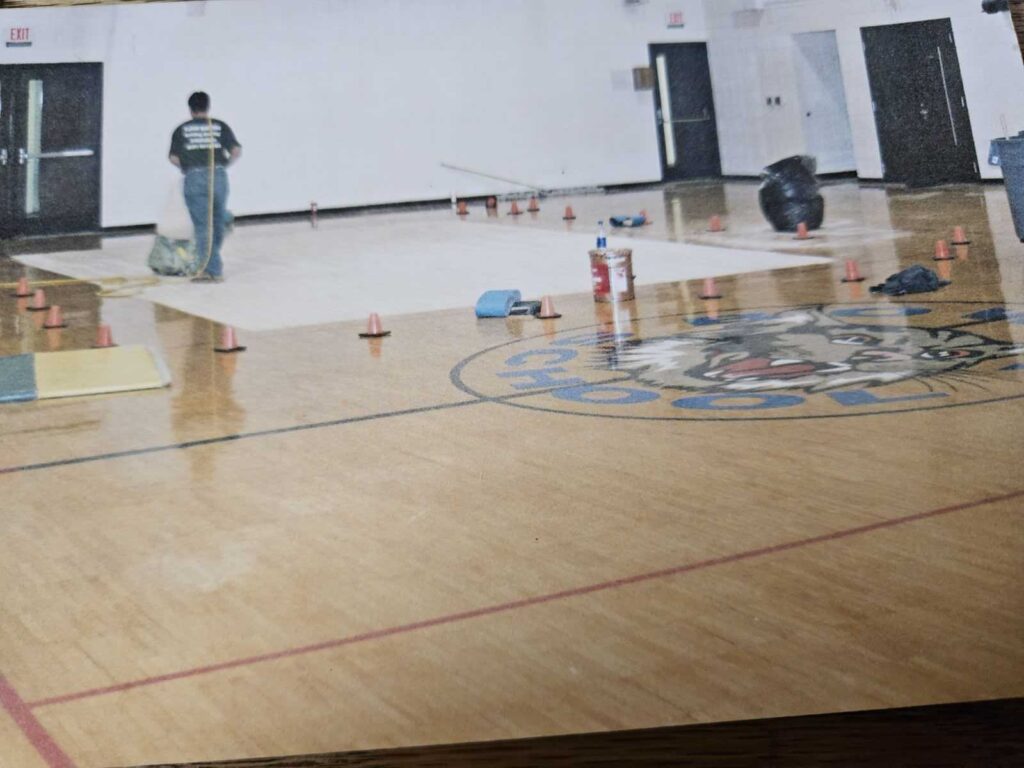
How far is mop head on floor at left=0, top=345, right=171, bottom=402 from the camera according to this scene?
5488 mm

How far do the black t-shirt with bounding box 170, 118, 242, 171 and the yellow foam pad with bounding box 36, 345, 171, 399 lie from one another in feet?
10.0

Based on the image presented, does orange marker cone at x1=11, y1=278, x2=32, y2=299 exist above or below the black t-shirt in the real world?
below

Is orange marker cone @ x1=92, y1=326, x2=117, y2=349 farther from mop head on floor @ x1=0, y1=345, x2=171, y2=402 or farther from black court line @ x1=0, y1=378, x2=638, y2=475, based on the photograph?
black court line @ x1=0, y1=378, x2=638, y2=475

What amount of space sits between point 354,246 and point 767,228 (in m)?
3.15

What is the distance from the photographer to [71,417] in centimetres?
502

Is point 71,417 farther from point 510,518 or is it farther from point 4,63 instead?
point 4,63

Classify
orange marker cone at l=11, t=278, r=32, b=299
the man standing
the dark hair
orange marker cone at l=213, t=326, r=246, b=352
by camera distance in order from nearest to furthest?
orange marker cone at l=213, t=326, r=246, b=352 → the dark hair → orange marker cone at l=11, t=278, r=32, b=299 → the man standing

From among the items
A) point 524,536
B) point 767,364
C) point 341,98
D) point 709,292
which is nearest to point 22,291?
point 341,98

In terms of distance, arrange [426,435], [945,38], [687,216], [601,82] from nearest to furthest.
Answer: [945,38] → [426,435] → [601,82] → [687,216]

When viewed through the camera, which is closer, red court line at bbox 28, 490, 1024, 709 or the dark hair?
red court line at bbox 28, 490, 1024, 709

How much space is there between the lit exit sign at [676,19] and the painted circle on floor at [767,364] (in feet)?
4.24

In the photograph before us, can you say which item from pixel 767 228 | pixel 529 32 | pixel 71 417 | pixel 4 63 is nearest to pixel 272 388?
pixel 71 417

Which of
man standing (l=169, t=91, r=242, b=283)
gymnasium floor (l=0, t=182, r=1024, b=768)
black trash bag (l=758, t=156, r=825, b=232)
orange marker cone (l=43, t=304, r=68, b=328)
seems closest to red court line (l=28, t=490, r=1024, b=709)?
gymnasium floor (l=0, t=182, r=1024, b=768)

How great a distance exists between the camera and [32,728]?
2182 millimetres
